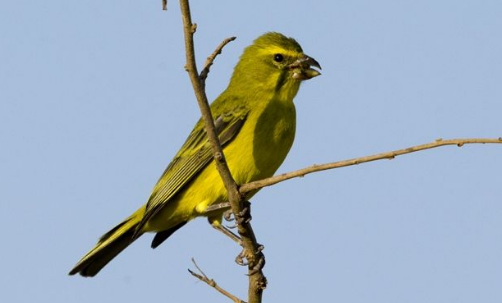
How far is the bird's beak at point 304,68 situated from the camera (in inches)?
301

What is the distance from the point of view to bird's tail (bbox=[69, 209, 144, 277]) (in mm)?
7848

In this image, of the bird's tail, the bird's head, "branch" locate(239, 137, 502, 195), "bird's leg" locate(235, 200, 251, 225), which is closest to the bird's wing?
the bird's tail

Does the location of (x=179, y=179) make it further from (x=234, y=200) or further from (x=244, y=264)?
(x=234, y=200)

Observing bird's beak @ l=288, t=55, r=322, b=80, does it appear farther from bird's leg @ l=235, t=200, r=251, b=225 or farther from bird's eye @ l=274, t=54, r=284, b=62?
bird's leg @ l=235, t=200, r=251, b=225

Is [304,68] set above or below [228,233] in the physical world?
above

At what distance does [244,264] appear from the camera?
20.5 feet

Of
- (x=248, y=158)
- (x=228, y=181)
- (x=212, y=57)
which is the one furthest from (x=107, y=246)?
(x=212, y=57)

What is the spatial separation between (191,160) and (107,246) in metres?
1.25

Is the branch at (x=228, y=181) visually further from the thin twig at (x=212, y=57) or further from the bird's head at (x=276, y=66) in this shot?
the bird's head at (x=276, y=66)

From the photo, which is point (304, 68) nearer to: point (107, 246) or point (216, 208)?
point (216, 208)

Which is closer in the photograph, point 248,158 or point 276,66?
point 248,158

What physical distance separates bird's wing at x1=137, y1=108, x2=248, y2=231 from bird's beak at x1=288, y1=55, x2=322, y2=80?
25.4 inches

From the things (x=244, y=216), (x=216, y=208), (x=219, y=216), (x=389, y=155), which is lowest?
(x=389, y=155)

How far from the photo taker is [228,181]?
5047 millimetres
